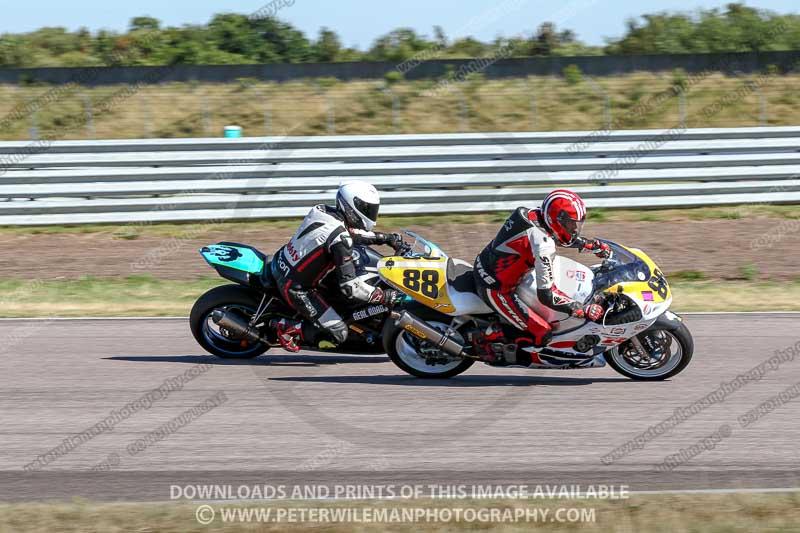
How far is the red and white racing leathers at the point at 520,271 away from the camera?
7305 millimetres

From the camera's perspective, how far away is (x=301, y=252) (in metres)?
8.48

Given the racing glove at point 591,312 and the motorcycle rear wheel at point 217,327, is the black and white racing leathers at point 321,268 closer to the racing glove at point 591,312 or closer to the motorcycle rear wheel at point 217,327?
the motorcycle rear wheel at point 217,327

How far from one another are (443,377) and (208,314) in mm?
2258

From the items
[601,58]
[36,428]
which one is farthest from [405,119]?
[36,428]

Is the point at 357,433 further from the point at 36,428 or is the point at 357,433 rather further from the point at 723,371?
the point at 723,371

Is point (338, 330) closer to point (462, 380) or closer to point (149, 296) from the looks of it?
point (462, 380)

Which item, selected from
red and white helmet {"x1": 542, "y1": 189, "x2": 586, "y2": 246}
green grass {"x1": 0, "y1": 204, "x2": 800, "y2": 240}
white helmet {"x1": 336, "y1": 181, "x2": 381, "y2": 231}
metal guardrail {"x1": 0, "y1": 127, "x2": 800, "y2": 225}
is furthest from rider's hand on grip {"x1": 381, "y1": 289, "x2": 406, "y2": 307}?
metal guardrail {"x1": 0, "y1": 127, "x2": 800, "y2": 225}

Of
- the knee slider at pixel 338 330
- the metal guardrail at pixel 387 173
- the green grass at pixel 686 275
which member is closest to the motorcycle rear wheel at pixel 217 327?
the knee slider at pixel 338 330

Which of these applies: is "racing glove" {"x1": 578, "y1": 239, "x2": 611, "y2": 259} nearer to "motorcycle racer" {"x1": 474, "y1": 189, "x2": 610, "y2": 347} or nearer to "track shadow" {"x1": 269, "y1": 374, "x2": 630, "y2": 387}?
"motorcycle racer" {"x1": 474, "y1": 189, "x2": 610, "y2": 347}

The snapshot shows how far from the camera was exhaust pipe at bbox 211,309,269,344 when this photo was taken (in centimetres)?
862

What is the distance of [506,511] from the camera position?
509cm

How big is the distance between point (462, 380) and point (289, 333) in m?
1.62

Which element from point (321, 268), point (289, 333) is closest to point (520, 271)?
Result: point (321, 268)

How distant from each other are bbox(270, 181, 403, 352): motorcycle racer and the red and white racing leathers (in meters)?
0.93
